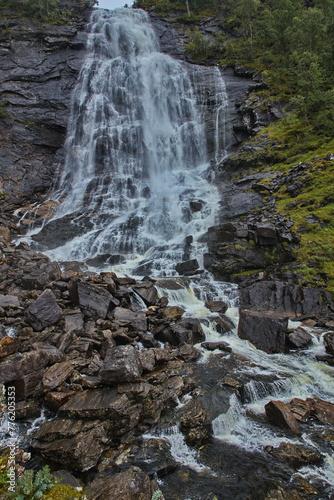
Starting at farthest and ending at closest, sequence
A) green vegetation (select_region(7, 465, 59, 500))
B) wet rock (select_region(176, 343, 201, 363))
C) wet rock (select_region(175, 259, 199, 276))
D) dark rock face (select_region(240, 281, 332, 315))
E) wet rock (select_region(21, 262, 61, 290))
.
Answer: wet rock (select_region(175, 259, 199, 276)) → wet rock (select_region(21, 262, 61, 290)) → dark rock face (select_region(240, 281, 332, 315)) → wet rock (select_region(176, 343, 201, 363)) → green vegetation (select_region(7, 465, 59, 500))

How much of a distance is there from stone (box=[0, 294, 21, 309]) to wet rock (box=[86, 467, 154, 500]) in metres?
6.49

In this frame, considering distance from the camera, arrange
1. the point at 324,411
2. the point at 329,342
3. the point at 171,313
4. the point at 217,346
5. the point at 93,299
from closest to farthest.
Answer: the point at 324,411
the point at 329,342
the point at 217,346
the point at 93,299
the point at 171,313

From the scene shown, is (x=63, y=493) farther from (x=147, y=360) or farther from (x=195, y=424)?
(x=147, y=360)

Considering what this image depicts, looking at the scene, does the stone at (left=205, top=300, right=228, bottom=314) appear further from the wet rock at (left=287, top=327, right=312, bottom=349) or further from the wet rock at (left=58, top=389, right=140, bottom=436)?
the wet rock at (left=58, top=389, right=140, bottom=436)

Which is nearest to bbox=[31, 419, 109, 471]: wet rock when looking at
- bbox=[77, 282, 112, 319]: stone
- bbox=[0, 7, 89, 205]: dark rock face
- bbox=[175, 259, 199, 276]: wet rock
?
bbox=[77, 282, 112, 319]: stone

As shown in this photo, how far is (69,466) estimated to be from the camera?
470cm

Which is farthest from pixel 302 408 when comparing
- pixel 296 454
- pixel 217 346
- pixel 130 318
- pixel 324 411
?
pixel 130 318

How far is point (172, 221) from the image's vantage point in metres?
20.2

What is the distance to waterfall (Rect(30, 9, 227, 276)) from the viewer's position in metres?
19.2

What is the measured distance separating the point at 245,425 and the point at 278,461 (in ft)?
3.29

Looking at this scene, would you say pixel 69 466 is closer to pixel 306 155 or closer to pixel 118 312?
pixel 118 312

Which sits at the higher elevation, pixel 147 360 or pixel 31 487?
pixel 147 360

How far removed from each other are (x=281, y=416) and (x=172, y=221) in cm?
1555

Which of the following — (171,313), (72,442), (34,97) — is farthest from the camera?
(34,97)
